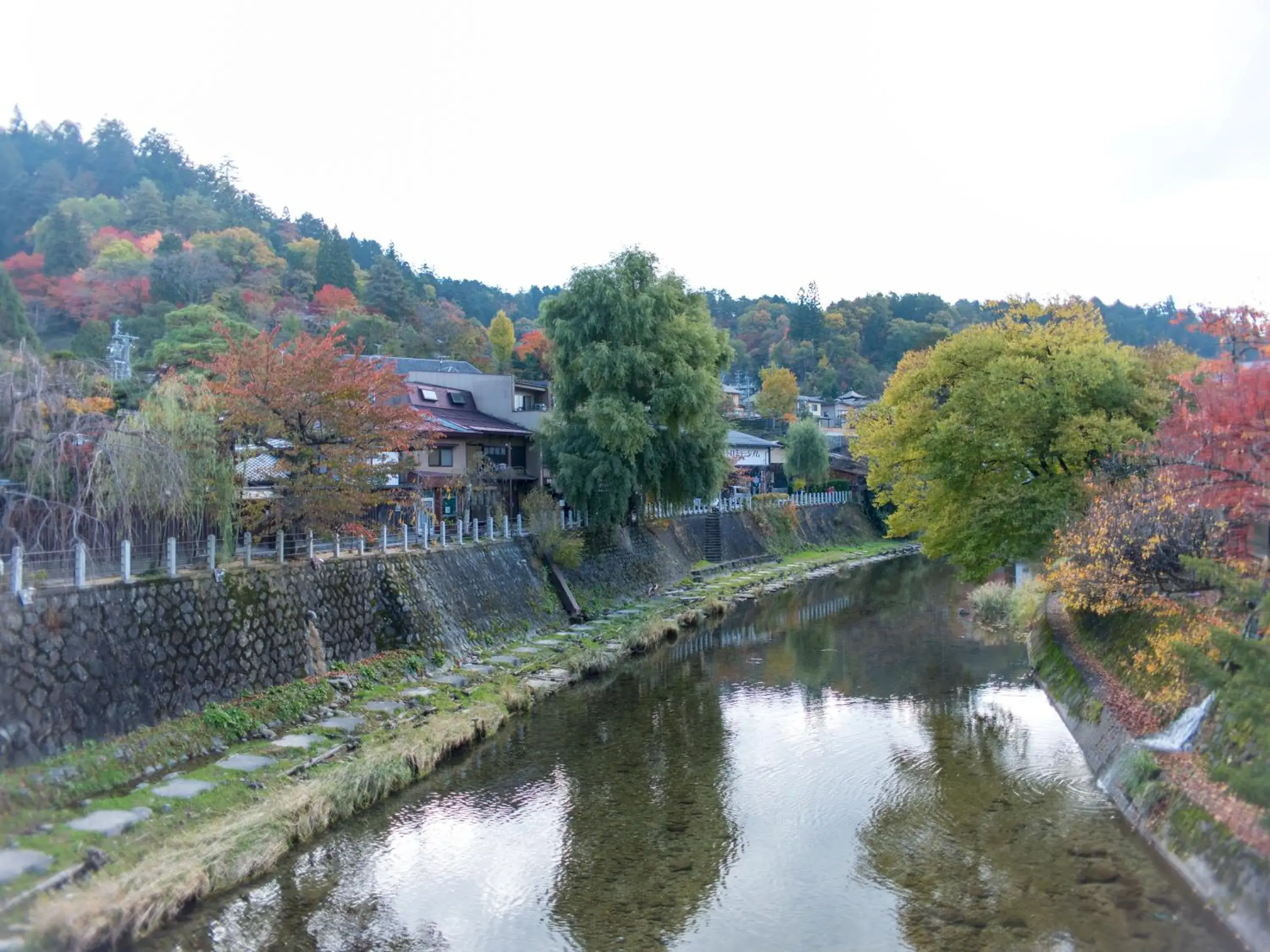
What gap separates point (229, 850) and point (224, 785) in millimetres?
2202

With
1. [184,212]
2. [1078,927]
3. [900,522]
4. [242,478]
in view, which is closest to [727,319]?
[184,212]

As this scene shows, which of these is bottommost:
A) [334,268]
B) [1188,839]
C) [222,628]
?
[1188,839]

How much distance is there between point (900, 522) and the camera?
31938mm

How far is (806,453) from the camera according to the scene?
6419 cm

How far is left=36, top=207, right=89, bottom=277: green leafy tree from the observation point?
2744 inches

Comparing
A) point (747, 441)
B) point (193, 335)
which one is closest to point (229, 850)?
point (193, 335)

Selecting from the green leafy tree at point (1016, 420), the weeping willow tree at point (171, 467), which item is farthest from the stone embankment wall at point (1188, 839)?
the weeping willow tree at point (171, 467)

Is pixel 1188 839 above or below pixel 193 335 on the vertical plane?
below

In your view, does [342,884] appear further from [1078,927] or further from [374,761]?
[1078,927]

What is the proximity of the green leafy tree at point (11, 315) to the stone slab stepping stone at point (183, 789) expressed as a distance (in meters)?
49.2

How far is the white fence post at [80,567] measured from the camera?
50.3 ft

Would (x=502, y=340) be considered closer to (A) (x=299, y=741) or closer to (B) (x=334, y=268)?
(B) (x=334, y=268)

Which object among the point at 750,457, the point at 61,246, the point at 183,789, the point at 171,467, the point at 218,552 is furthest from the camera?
the point at 61,246

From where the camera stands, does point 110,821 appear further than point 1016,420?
No
